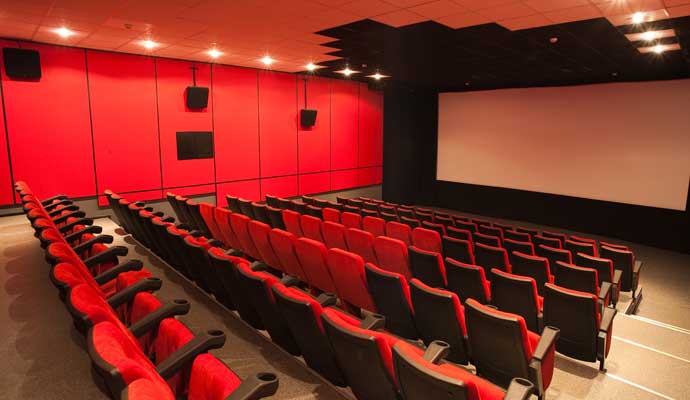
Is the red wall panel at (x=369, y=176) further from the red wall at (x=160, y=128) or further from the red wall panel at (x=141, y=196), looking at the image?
the red wall panel at (x=141, y=196)

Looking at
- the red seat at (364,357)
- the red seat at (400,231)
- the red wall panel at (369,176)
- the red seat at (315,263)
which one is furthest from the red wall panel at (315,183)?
the red seat at (364,357)

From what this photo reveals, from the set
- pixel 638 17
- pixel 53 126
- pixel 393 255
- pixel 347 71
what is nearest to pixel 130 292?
pixel 393 255

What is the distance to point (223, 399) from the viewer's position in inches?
59.3

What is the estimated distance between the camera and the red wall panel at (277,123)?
9.80m

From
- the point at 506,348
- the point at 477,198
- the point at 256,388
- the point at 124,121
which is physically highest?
the point at 124,121

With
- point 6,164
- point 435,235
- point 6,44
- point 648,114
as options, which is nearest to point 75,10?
point 6,44

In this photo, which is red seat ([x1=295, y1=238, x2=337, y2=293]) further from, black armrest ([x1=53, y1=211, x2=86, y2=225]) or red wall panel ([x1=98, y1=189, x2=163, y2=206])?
red wall panel ([x1=98, y1=189, x2=163, y2=206])

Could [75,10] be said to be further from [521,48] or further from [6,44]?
[521,48]

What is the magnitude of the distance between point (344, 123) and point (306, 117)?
1.51 metres

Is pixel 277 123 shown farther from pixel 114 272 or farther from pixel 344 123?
pixel 114 272

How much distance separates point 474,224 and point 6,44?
26.0 ft

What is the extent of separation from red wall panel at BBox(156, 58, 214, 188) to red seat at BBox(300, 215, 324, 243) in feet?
14.2

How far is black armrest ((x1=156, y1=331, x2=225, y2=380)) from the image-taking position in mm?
1643

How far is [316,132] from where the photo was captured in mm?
11031
